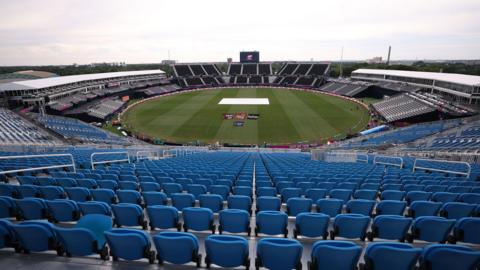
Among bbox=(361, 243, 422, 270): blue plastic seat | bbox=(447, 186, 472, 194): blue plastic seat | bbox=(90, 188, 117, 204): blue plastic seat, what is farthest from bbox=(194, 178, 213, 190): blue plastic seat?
bbox=(447, 186, 472, 194): blue plastic seat

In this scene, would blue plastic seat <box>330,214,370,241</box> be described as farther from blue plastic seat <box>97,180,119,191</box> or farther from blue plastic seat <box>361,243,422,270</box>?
blue plastic seat <box>97,180,119,191</box>

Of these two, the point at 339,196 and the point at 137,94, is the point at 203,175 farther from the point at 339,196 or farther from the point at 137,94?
the point at 137,94

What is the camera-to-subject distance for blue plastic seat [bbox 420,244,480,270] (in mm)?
3135

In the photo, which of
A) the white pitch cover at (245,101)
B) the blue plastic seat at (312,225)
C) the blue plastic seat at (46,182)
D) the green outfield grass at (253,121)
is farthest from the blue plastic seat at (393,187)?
the white pitch cover at (245,101)

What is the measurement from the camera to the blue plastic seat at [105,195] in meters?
6.28

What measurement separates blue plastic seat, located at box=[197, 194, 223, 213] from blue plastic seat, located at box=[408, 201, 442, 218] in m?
4.25

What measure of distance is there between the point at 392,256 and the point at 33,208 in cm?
633

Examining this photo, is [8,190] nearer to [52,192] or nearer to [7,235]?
[52,192]

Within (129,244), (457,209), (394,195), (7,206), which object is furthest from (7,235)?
(457,209)

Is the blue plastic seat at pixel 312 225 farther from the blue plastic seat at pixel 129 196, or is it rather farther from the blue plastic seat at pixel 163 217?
the blue plastic seat at pixel 129 196

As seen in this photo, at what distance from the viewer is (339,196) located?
7.05 meters

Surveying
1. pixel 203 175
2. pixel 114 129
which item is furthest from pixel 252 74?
pixel 203 175

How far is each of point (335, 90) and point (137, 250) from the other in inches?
3057

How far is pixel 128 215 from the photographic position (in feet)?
17.1
